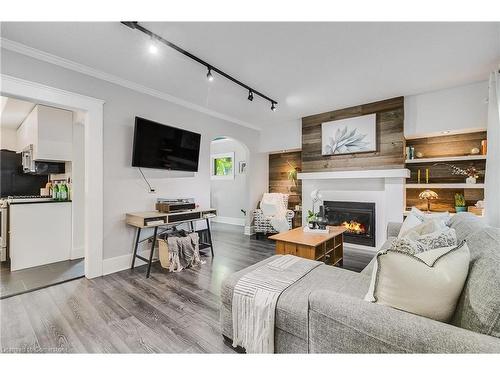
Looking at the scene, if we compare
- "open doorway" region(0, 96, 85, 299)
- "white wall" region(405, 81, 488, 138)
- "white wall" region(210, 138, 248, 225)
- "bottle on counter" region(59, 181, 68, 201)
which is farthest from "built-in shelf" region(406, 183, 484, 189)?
"bottle on counter" region(59, 181, 68, 201)

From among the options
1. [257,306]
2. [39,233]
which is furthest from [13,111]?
[257,306]

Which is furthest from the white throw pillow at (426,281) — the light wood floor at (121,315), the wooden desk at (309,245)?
the wooden desk at (309,245)

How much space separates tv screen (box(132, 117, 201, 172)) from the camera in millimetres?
2979

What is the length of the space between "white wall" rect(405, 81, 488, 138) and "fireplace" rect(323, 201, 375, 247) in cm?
139

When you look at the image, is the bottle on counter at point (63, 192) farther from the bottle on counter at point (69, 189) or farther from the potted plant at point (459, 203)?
the potted plant at point (459, 203)

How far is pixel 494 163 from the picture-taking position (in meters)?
2.29

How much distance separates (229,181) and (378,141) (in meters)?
A: 4.04

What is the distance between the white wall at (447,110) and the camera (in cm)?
307

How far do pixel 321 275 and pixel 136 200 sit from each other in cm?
263

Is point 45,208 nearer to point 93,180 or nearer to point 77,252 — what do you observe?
point 77,252

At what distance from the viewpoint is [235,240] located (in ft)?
15.2
